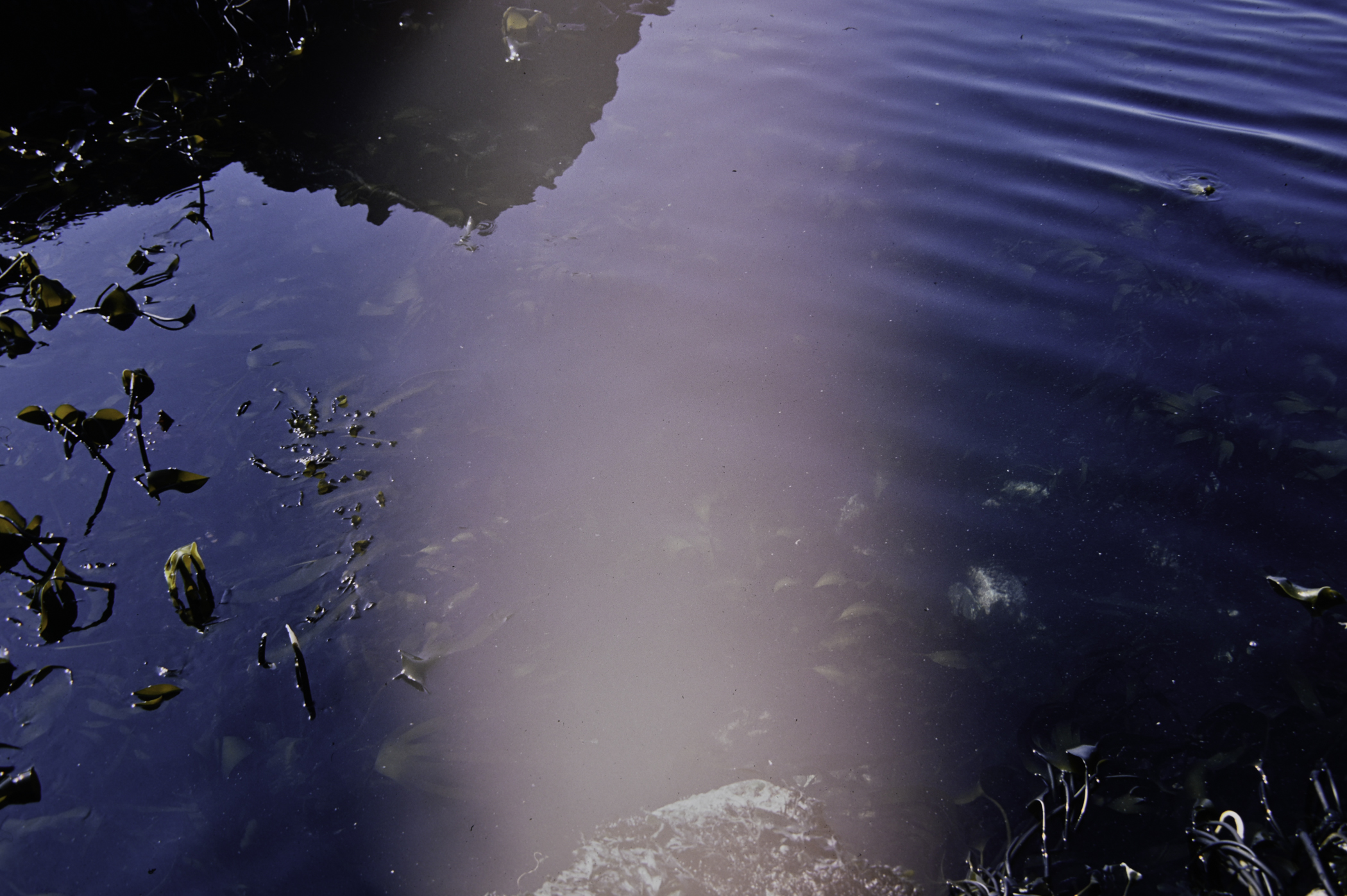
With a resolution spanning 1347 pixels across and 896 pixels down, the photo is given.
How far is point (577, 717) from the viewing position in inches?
63.6

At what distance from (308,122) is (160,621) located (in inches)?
101

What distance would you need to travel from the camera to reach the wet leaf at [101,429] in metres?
2.10

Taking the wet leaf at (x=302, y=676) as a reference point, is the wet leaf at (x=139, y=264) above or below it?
above

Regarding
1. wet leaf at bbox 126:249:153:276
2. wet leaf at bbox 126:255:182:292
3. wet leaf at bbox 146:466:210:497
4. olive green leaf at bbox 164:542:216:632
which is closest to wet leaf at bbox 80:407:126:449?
wet leaf at bbox 146:466:210:497

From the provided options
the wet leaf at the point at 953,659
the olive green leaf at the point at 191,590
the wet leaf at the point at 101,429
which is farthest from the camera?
the wet leaf at the point at 101,429

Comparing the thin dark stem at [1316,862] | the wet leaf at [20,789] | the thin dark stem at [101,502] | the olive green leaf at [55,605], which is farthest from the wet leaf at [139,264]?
the thin dark stem at [1316,862]

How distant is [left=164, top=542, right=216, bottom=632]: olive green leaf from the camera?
1757mm

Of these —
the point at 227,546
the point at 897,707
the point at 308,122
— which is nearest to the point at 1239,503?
the point at 897,707

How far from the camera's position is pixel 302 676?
1665 mm

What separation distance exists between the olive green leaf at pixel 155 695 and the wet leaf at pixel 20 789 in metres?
0.20

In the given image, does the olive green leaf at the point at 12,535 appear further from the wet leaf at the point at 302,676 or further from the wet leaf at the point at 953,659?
the wet leaf at the point at 953,659

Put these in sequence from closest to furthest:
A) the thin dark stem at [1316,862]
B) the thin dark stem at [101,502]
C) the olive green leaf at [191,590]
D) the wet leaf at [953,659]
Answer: the thin dark stem at [1316,862] < the wet leaf at [953,659] < the olive green leaf at [191,590] < the thin dark stem at [101,502]

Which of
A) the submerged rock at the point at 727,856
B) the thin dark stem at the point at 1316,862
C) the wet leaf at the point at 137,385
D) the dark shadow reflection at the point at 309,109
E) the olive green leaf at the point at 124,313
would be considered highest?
the dark shadow reflection at the point at 309,109

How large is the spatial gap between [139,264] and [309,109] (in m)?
1.27
